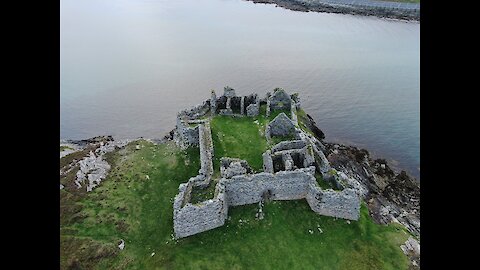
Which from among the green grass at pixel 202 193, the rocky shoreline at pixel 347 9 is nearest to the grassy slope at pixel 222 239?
the green grass at pixel 202 193

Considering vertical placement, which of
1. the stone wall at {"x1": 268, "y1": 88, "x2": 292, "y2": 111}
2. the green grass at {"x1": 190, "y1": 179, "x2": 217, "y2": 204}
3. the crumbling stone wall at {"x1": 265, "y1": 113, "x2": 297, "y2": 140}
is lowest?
the green grass at {"x1": 190, "y1": 179, "x2": 217, "y2": 204}

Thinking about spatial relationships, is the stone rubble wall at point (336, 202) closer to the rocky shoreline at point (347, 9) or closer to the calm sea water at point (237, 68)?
the calm sea water at point (237, 68)

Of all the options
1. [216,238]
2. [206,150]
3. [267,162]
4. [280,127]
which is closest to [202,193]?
[216,238]

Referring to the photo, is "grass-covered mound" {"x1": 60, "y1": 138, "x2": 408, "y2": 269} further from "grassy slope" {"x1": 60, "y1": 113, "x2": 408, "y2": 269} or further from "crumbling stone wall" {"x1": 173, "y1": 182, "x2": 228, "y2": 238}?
"crumbling stone wall" {"x1": 173, "y1": 182, "x2": 228, "y2": 238}

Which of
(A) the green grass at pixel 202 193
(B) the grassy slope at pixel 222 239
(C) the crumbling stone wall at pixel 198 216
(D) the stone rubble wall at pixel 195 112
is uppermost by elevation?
(D) the stone rubble wall at pixel 195 112

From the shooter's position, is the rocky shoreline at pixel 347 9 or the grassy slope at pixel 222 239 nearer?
the grassy slope at pixel 222 239

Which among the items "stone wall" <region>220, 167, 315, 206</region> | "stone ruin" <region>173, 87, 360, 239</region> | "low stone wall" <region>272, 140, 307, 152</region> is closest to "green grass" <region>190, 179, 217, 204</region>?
"stone ruin" <region>173, 87, 360, 239</region>
